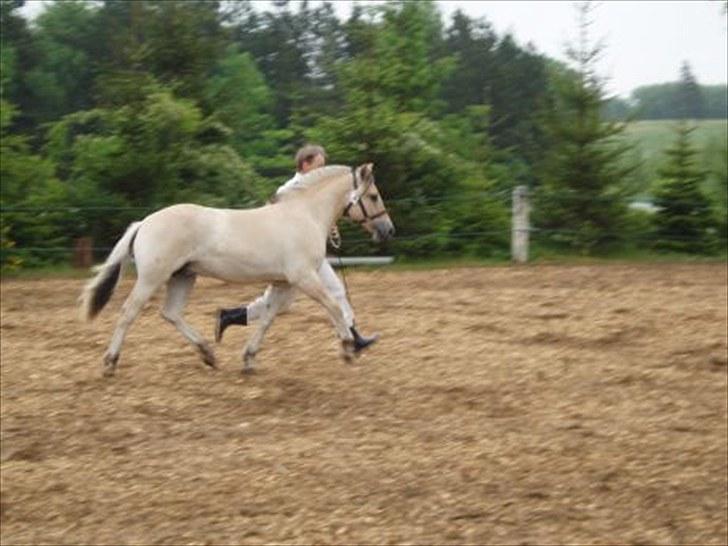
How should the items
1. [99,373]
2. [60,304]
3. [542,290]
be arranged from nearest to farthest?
[99,373]
[60,304]
[542,290]

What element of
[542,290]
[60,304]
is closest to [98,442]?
[60,304]

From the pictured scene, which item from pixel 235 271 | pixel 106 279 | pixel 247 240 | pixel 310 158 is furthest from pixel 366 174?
pixel 106 279

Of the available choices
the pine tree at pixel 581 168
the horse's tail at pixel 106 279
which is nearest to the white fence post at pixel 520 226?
the pine tree at pixel 581 168

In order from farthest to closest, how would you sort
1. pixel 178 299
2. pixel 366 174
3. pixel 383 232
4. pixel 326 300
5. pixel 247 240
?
1. pixel 178 299
2. pixel 326 300
3. pixel 247 240
4. pixel 383 232
5. pixel 366 174

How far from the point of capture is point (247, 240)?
7.86 metres

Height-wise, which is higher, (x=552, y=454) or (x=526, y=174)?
(x=526, y=174)

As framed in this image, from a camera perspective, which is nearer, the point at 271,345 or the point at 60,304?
the point at 271,345

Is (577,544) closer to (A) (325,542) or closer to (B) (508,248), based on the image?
(A) (325,542)

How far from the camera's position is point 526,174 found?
1938 cm

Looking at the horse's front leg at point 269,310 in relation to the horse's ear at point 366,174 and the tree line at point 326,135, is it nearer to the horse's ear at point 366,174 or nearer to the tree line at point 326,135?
the horse's ear at point 366,174

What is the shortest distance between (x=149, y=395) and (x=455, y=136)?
636 cm

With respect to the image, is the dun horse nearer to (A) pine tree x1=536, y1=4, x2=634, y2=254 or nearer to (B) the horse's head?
(B) the horse's head

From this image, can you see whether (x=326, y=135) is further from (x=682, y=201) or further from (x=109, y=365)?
(x=682, y=201)

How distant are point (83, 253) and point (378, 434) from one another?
841 centimetres
